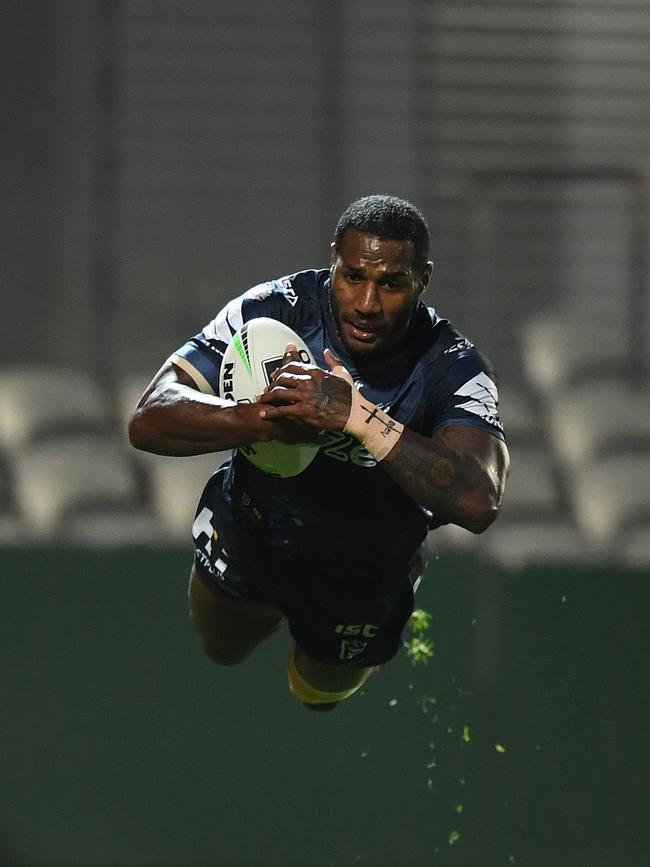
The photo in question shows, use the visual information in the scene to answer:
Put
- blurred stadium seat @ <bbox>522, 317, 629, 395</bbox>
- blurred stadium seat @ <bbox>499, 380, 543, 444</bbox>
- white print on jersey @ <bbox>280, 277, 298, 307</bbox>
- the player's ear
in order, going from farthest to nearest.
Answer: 1. blurred stadium seat @ <bbox>522, 317, 629, 395</bbox>
2. blurred stadium seat @ <bbox>499, 380, 543, 444</bbox>
3. white print on jersey @ <bbox>280, 277, 298, 307</bbox>
4. the player's ear

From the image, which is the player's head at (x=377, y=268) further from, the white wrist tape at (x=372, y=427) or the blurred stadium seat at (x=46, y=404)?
the blurred stadium seat at (x=46, y=404)

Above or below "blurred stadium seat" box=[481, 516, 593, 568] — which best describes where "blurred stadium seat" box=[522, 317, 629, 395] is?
above

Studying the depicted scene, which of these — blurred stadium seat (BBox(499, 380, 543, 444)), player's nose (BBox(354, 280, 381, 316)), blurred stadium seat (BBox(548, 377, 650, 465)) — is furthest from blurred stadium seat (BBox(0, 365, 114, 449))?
player's nose (BBox(354, 280, 381, 316))

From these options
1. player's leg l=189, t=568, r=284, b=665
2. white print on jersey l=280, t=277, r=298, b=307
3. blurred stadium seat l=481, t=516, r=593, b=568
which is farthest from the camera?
blurred stadium seat l=481, t=516, r=593, b=568

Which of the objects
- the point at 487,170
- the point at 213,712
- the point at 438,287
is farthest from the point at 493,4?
the point at 213,712

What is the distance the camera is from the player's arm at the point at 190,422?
3111mm

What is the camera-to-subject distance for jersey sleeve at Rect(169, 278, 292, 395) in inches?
137

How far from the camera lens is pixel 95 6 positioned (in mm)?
6102

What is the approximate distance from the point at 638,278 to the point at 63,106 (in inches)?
104

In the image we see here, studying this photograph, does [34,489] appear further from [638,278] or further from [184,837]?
[638,278]

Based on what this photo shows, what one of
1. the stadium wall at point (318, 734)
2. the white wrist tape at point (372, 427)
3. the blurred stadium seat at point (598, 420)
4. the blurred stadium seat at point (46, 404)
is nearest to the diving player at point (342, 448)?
the white wrist tape at point (372, 427)

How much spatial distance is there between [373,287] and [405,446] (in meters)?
0.42

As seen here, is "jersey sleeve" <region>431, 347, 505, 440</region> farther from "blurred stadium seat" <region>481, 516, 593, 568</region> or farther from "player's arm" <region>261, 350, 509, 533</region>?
"blurred stadium seat" <region>481, 516, 593, 568</region>

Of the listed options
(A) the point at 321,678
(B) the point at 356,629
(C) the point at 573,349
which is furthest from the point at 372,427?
(C) the point at 573,349
